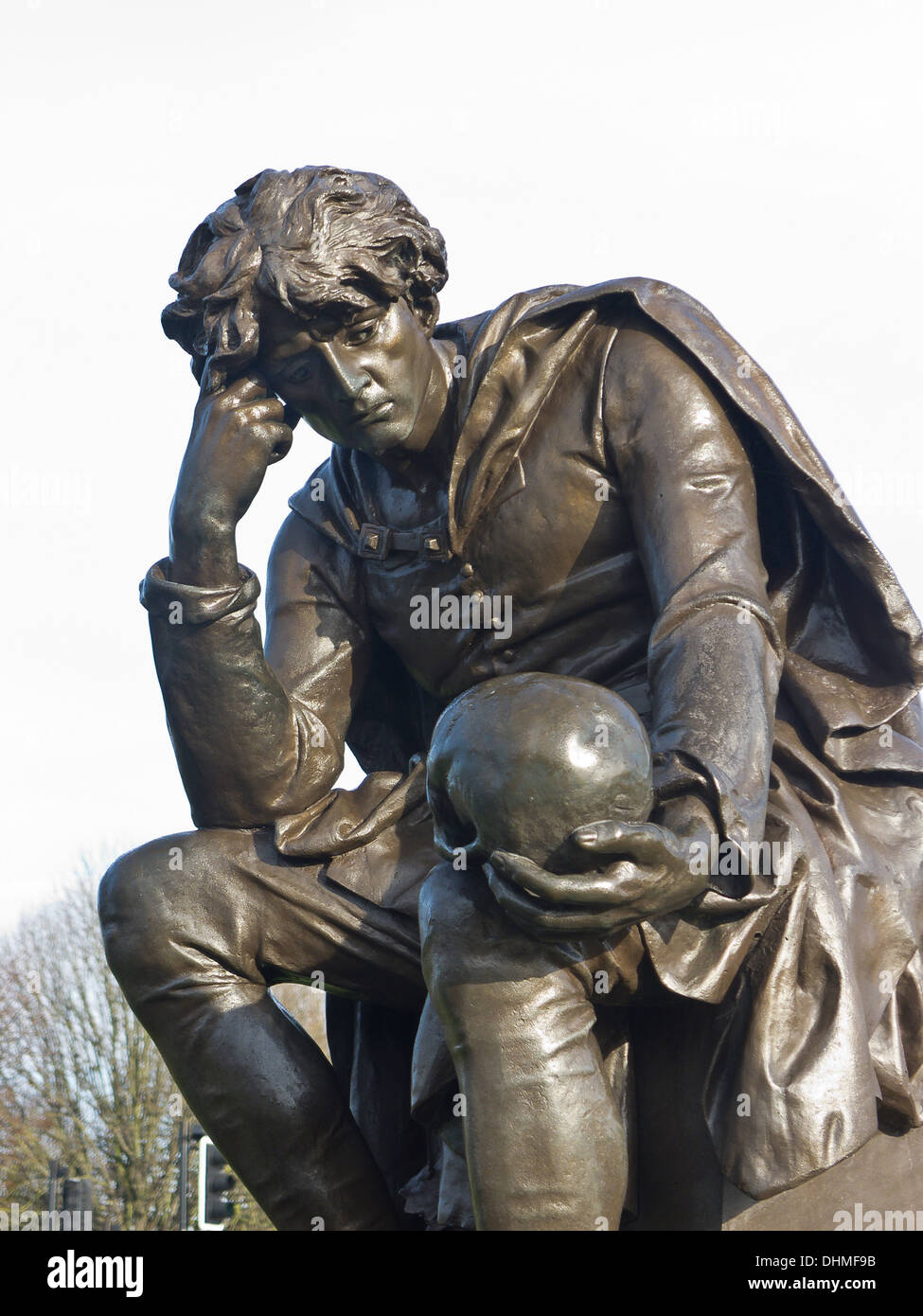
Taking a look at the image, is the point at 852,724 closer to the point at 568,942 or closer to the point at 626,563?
the point at 626,563

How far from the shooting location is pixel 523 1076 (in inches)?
121

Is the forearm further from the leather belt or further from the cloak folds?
the leather belt

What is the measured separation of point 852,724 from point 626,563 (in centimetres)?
60

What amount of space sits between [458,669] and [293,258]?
1022 millimetres

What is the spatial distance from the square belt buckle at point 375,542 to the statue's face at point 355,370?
0.23m

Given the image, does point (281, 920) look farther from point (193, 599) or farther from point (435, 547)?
point (435, 547)

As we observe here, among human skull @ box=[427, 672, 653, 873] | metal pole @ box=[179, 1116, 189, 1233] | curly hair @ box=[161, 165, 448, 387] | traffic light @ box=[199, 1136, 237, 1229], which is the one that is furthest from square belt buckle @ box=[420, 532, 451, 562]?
metal pole @ box=[179, 1116, 189, 1233]

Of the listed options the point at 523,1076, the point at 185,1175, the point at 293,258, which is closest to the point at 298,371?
the point at 293,258

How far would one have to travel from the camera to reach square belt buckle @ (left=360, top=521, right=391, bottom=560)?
4391mm

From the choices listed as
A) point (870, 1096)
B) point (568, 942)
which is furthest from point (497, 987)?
point (870, 1096)

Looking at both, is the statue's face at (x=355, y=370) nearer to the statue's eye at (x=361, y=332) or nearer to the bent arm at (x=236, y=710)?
the statue's eye at (x=361, y=332)

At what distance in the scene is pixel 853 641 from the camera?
406cm

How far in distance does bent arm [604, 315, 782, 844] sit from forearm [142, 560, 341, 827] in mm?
903

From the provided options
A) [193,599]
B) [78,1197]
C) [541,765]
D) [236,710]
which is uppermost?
[193,599]
